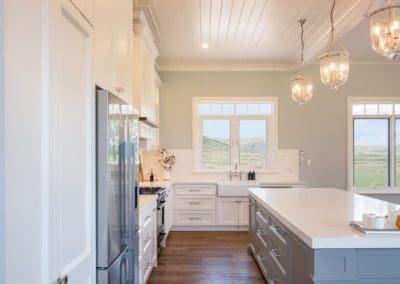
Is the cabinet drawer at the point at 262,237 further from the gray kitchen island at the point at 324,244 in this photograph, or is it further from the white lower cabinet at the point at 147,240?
the white lower cabinet at the point at 147,240

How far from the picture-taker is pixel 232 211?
5.38 meters

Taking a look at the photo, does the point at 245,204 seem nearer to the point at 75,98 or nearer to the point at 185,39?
the point at 185,39

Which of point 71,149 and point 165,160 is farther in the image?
point 165,160

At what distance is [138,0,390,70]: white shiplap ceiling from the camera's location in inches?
134

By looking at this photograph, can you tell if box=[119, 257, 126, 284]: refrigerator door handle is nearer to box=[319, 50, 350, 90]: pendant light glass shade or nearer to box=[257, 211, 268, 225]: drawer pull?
box=[257, 211, 268, 225]: drawer pull

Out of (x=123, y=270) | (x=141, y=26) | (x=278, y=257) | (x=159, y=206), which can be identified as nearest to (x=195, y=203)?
(x=159, y=206)

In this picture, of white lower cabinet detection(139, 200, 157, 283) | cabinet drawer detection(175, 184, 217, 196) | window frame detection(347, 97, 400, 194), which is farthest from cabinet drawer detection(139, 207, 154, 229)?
window frame detection(347, 97, 400, 194)

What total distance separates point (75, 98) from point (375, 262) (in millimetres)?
1776

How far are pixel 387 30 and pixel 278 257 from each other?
1912 mm

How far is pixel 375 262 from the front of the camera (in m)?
1.76

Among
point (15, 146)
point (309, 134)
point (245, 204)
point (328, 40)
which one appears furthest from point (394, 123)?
point (15, 146)

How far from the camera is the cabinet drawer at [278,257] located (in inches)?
93.0

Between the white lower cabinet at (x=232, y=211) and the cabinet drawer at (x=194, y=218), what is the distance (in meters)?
0.14

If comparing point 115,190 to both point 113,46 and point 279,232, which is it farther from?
point 279,232
